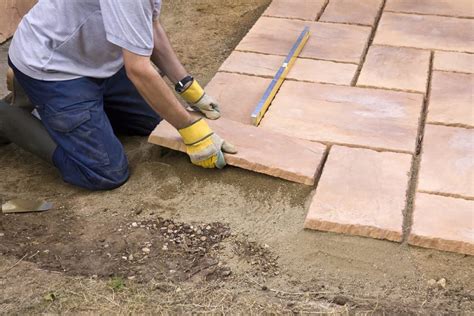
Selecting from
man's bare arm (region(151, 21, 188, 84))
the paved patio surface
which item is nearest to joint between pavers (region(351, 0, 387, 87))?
the paved patio surface

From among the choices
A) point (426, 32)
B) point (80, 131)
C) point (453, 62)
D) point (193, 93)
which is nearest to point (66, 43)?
point (80, 131)

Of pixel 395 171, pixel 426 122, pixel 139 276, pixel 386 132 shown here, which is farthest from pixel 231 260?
pixel 426 122

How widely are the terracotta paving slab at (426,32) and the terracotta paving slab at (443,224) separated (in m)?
1.76

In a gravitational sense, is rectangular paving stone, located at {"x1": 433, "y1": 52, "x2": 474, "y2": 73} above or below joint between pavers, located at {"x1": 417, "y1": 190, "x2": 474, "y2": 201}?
below

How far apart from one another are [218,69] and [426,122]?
1.47 m

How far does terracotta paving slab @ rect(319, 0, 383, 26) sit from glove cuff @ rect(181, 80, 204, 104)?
1.66m

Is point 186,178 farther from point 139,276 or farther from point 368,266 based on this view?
point 368,266

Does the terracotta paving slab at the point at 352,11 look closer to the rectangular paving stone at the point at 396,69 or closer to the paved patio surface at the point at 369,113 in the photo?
the paved patio surface at the point at 369,113

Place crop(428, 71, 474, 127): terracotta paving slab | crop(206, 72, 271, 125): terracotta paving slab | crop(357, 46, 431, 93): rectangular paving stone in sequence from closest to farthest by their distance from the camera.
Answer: crop(428, 71, 474, 127): terracotta paving slab → crop(206, 72, 271, 125): terracotta paving slab → crop(357, 46, 431, 93): rectangular paving stone

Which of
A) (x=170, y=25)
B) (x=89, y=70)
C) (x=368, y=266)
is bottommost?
(x=170, y=25)

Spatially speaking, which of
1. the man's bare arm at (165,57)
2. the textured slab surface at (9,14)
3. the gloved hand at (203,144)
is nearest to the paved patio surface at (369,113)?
the gloved hand at (203,144)

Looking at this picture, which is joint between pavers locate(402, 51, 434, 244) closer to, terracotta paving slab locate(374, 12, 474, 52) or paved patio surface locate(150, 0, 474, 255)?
paved patio surface locate(150, 0, 474, 255)

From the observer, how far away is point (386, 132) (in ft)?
12.2

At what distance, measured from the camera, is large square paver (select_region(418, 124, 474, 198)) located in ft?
10.8
